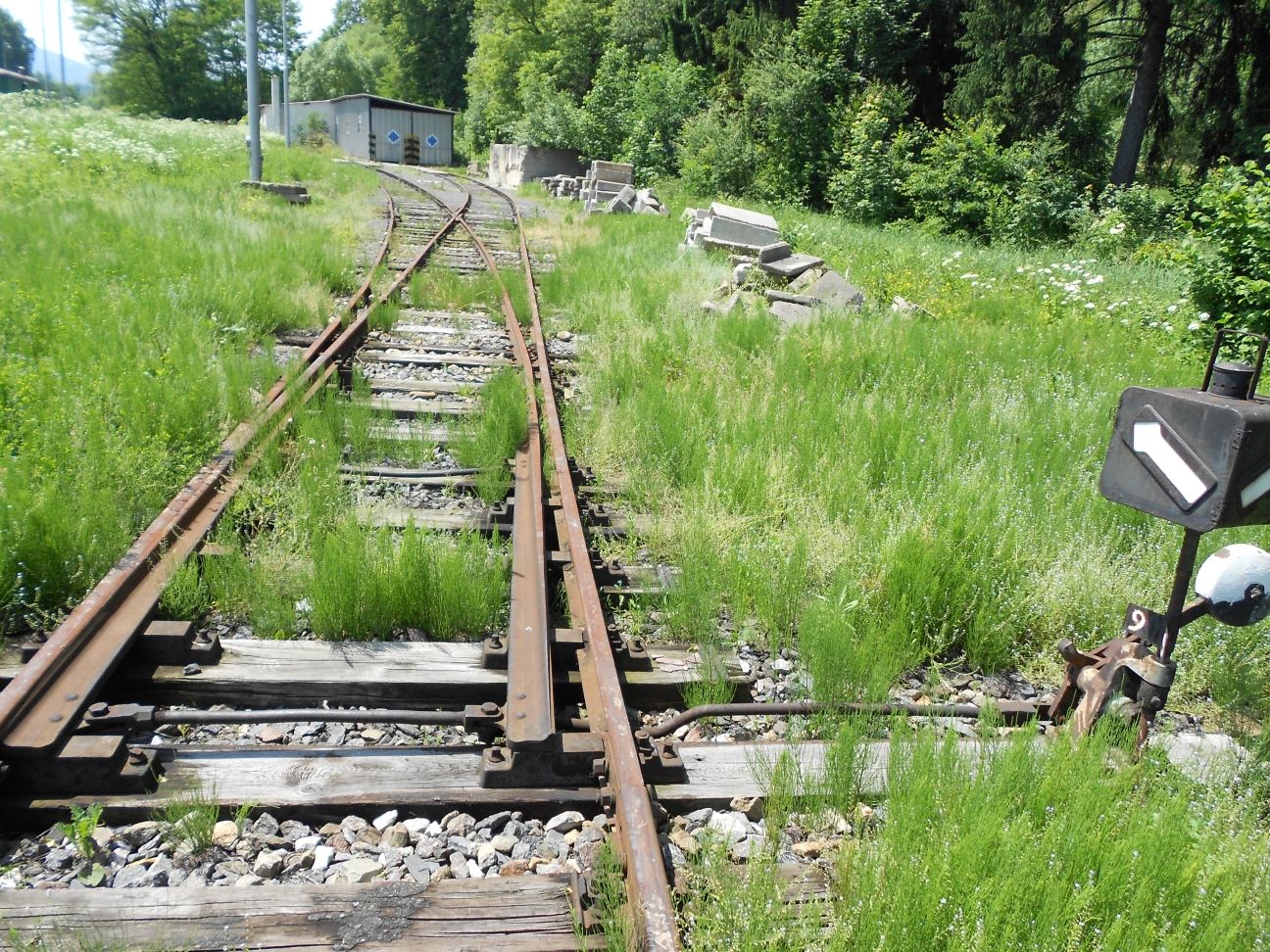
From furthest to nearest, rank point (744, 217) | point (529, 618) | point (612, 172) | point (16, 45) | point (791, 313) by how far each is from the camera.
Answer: point (16, 45), point (612, 172), point (744, 217), point (791, 313), point (529, 618)

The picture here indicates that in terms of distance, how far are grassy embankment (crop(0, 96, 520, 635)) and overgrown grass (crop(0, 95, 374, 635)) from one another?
1 cm

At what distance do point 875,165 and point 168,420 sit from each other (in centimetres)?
2101

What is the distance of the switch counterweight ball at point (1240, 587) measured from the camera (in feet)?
7.64

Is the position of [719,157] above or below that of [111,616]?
above

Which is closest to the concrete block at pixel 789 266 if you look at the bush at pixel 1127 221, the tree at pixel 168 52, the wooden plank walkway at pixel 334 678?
the wooden plank walkway at pixel 334 678

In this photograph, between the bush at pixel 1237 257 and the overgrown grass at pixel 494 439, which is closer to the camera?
the overgrown grass at pixel 494 439

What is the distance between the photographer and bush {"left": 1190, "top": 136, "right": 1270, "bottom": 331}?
8250 mm

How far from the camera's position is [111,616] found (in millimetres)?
2941

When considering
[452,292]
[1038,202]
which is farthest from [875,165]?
[452,292]

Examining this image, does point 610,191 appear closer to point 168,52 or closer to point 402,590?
point 402,590

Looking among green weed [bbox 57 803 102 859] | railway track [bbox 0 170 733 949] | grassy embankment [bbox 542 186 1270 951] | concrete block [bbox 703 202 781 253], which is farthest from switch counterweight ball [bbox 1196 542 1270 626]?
concrete block [bbox 703 202 781 253]

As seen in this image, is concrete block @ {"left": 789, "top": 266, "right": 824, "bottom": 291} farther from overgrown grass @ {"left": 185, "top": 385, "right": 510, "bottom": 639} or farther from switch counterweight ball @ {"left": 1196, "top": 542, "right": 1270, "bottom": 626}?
switch counterweight ball @ {"left": 1196, "top": 542, "right": 1270, "bottom": 626}

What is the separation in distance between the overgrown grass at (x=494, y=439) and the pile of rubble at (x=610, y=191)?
1544cm

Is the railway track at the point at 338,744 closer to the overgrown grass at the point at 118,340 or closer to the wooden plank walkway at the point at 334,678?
the wooden plank walkway at the point at 334,678
